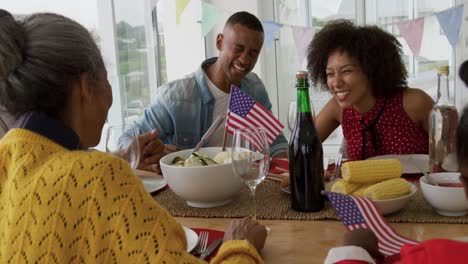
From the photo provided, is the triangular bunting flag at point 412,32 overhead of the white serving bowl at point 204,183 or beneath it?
overhead

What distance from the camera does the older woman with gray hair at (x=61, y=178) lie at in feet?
2.30

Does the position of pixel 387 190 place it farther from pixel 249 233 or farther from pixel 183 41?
pixel 183 41

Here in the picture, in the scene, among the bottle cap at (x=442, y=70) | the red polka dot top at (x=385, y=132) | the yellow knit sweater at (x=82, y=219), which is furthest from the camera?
the red polka dot top at (x=385, y=132)

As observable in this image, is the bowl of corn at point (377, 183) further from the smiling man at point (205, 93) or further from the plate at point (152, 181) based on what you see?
the smiling man at point (205, 93)

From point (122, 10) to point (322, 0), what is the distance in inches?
69.9

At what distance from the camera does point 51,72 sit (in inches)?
31.4

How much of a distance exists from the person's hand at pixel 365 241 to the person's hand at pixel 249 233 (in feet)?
0.52

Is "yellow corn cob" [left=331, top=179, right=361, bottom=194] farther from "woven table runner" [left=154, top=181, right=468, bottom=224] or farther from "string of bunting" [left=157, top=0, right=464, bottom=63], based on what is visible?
"string of bunting" [left=157, top=0, right=464, bottom=63]

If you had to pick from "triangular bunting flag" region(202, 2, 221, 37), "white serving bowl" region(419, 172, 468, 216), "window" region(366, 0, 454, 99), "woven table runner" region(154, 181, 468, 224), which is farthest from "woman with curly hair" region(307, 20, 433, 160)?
"window" region(366, 0, 454, 99)

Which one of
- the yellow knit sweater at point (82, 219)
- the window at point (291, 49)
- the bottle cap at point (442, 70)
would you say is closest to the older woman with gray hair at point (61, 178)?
the yellow knit sweater at point (82, 219)

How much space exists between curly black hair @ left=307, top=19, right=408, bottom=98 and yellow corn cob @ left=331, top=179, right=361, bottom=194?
91cm

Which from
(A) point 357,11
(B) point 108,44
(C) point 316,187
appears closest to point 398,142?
(C) point 316,187

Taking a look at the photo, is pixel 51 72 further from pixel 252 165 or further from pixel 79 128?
pixel 252 165

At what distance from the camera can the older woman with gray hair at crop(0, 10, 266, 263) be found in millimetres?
702
